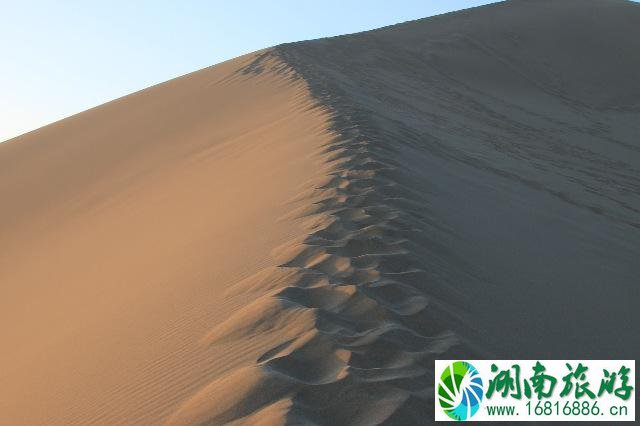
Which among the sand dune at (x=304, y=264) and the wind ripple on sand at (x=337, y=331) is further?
the sand dune at (x=304, y=264)

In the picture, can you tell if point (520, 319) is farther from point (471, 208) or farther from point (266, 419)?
point (471, 208)

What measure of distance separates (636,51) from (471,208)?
20.9 meters

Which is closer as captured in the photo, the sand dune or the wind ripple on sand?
the wind ripple on sand

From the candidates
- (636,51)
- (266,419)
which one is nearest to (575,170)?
(266,419)

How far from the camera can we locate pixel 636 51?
23.9 meters

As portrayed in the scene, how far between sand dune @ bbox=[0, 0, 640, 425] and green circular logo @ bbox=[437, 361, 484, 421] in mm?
72

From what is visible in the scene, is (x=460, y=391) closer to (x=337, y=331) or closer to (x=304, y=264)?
(x=337, y=331)

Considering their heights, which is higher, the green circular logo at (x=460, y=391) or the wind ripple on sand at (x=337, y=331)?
the wind ripple on sand at (x=337, y=331)

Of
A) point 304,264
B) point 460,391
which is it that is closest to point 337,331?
point 460,391

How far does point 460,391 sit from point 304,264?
1507 millimetres

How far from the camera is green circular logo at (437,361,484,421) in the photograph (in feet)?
8.45

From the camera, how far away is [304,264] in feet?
13.0

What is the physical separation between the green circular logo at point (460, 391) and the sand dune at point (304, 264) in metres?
0.07

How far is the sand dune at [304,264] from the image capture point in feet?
9.51
